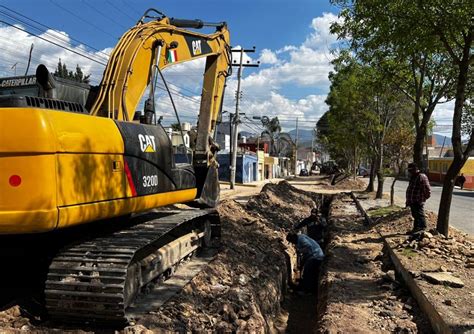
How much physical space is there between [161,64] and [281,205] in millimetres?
15263

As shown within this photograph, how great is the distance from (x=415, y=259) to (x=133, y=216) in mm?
5138

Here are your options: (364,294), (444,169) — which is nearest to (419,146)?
(364,294)

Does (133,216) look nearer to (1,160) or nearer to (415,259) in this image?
(1,160)

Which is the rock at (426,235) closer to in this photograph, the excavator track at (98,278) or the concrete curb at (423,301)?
the concrete curb at (423,301)

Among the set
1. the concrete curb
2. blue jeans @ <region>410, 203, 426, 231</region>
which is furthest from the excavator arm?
blue jeans @ <region>410, 203, 426, 231</region>

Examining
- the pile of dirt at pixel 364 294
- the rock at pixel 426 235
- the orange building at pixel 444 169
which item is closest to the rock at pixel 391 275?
the pile of dirt at pixel 364 294

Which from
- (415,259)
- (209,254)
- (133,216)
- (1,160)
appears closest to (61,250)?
(1,160)

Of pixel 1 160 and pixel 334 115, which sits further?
pixel 334 115

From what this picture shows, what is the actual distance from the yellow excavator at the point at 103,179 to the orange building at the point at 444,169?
4047 cm

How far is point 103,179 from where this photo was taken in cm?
521

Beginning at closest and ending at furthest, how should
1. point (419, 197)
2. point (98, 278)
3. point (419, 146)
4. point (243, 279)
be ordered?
point (98, 278), point (243, 279), point (419, 197), point (419, 146)

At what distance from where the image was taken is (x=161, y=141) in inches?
258

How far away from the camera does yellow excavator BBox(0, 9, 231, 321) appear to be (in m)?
4.46

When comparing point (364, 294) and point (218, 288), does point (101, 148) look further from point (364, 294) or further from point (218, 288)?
point (364, 294)
